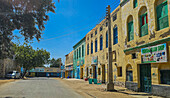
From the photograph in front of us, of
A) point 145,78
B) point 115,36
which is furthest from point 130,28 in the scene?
point 145,78

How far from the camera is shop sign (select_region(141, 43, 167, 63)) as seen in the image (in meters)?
12.5

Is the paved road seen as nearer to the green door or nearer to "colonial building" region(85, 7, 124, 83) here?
the green door

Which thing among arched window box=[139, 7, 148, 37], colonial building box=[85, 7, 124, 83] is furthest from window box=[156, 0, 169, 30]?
colonial building box=[85, 7, 124, 83]

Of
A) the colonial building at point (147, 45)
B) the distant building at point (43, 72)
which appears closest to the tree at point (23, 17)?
the colonial building at point (147, 45)

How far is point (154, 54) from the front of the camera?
44.2 feet

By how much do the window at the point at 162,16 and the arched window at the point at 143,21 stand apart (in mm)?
1673

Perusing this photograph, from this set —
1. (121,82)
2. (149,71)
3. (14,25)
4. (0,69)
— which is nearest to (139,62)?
(149,71)

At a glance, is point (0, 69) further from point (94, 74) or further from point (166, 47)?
point (166, 47)

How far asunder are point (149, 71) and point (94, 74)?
17263 millimetres

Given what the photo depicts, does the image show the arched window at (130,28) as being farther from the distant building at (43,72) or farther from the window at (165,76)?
the distant building at (43,72)

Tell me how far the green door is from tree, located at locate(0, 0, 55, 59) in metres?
9.29

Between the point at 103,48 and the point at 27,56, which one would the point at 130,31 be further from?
the point at 27,56

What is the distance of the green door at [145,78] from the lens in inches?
582

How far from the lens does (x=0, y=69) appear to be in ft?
158
